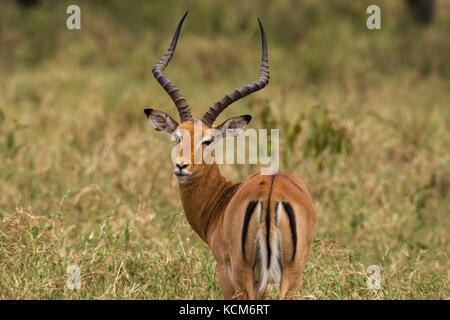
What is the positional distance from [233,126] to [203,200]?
53 cm

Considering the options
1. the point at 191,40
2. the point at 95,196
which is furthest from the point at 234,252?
the point at 191,40

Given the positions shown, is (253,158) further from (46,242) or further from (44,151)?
(46,242)

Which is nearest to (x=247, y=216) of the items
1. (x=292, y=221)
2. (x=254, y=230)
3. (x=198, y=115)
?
(x=254, y=230)

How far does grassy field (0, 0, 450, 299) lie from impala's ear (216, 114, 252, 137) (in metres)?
0.87

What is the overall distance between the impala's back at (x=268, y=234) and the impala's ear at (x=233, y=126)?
2.35 feet

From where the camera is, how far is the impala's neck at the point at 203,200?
14.5 ft

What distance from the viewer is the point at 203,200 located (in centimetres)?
446

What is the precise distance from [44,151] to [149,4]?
309 inches
